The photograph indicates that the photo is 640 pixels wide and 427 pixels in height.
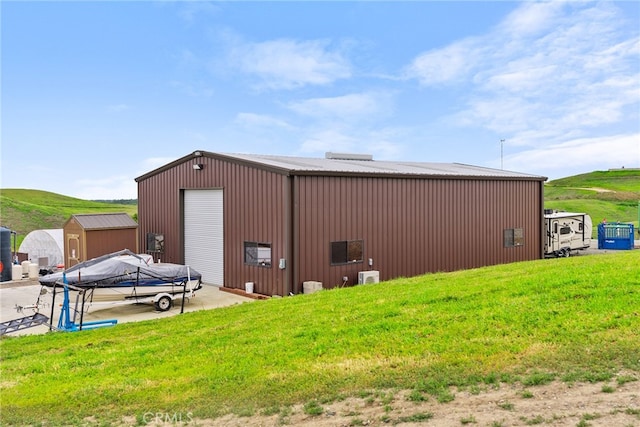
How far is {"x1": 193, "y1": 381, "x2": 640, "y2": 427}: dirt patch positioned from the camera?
17.3 feet

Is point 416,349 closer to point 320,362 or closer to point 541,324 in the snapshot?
point 320,362

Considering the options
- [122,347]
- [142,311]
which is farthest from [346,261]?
[122,347]

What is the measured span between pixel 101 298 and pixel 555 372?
1277 cm

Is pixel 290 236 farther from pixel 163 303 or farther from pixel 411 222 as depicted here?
pixel 411 222

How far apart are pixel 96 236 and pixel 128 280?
26.2ft

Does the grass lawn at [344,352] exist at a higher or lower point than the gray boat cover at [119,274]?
lower

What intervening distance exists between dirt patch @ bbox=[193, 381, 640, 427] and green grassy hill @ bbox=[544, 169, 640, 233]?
42897 millimetres

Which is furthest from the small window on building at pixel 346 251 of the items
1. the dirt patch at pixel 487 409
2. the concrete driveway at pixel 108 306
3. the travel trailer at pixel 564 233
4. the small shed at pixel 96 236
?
the travel trailer at pixel 564 233

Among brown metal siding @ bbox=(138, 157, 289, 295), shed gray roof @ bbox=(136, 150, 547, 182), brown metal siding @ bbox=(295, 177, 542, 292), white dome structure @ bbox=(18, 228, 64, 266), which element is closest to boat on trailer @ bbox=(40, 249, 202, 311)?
brown metal siding @ bbox=(138, 157, 289, 295)

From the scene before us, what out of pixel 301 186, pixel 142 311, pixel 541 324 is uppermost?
pixel 301 186

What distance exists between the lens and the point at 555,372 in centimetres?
633

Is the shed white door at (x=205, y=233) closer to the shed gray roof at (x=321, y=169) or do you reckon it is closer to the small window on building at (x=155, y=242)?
the shed gray roof at (x=321, y=169)

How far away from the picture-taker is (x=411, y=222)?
20.2 meters

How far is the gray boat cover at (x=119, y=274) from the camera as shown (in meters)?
14.7
